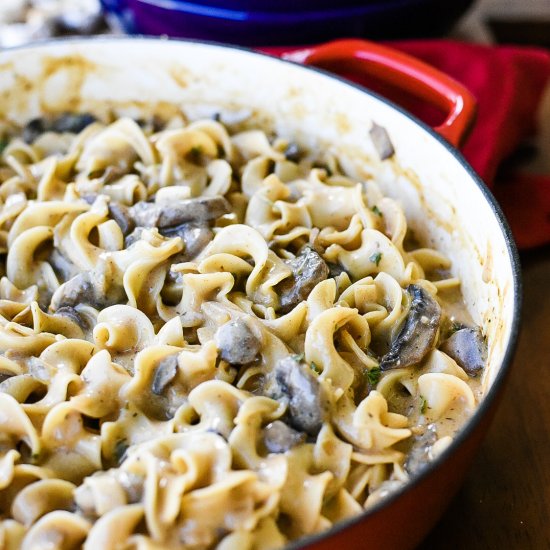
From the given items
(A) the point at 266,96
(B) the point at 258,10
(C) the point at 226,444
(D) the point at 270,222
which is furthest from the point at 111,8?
(C) the point at 226,444

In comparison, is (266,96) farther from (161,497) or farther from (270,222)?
(161,497)

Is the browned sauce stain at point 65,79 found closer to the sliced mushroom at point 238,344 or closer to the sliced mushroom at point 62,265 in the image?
the sliced mushroom at point 62,265

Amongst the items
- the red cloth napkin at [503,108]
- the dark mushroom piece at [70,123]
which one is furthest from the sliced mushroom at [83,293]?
the red cloth napkin at [503,108]

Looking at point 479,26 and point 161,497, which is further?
point 479,26

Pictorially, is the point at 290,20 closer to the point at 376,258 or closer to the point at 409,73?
the point at 409,73

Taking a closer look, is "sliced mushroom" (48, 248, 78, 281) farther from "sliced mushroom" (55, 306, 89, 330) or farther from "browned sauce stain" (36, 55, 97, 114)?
"browned sauce stain" (36, 55, 97, 114)

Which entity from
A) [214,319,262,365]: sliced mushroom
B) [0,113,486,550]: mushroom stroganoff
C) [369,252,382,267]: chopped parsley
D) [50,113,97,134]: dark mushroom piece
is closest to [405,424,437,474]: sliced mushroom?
[0,113,486,550]: mushroom stroganoff

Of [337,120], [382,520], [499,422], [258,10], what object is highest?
[258,10]
